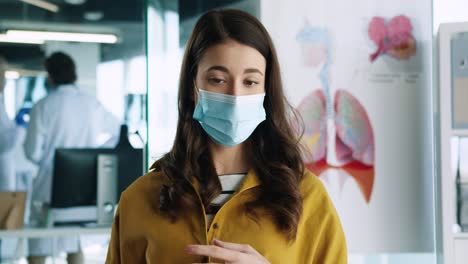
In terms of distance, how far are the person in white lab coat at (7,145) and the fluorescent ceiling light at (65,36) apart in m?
0.34

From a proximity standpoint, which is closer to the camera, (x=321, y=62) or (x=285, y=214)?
(x=285, y=214)

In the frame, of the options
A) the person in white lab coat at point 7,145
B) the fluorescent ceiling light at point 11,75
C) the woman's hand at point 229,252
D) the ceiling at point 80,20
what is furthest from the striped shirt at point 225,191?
the fluorescent ceiling light at point 11,75

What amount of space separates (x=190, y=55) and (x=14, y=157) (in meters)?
3.49

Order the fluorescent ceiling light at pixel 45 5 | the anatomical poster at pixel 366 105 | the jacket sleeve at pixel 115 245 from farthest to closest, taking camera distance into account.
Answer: the fluorescent ceiling light at pixel 45 5
the anatomical poster at pixel 366 105
the jacket sleeve at pixel 115 245

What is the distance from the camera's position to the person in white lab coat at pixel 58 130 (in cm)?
483

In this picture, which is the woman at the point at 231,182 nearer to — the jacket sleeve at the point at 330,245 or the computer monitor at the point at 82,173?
the jacket sleeve at the point at 330,245

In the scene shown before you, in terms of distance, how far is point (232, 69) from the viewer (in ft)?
5.17

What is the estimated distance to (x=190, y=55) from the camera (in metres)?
1.70

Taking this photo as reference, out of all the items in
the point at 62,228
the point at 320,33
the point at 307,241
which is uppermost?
the point at 320,33

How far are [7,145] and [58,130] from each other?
364 mm

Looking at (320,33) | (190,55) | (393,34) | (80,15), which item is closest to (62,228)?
(80,15)

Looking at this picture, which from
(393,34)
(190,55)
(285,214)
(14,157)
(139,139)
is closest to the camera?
(285,214)

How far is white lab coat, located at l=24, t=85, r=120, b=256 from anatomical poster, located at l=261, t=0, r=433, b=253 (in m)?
1.43

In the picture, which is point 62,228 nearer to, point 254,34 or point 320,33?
point 320,33
